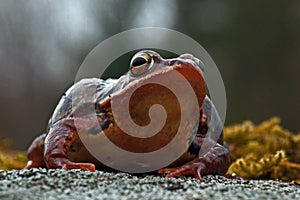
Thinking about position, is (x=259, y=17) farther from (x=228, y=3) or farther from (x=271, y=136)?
(x=271, y=136)

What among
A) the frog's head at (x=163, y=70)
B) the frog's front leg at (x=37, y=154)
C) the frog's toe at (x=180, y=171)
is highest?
the frog's head at (x=163, y=70)

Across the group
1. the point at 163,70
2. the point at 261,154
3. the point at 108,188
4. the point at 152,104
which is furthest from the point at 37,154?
the point at 261,154

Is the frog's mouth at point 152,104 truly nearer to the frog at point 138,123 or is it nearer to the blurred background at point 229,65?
the frog at point 138,123

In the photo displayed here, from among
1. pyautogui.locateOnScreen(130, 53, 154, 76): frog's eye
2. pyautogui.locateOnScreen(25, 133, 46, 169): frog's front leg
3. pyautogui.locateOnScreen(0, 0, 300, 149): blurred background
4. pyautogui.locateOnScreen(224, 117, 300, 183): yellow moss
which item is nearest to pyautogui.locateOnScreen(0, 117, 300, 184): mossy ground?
pyautogui.locateOnScreen(224, 117, 300, 183): yellow moss

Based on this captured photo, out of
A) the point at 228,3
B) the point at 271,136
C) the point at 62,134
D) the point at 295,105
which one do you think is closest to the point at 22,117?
the point at 228,3

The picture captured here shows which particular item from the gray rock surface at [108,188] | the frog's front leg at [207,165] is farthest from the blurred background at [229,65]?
the gray rock surface at [108,188]

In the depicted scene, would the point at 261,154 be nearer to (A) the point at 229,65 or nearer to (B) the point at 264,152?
(B) the point at 264,152
